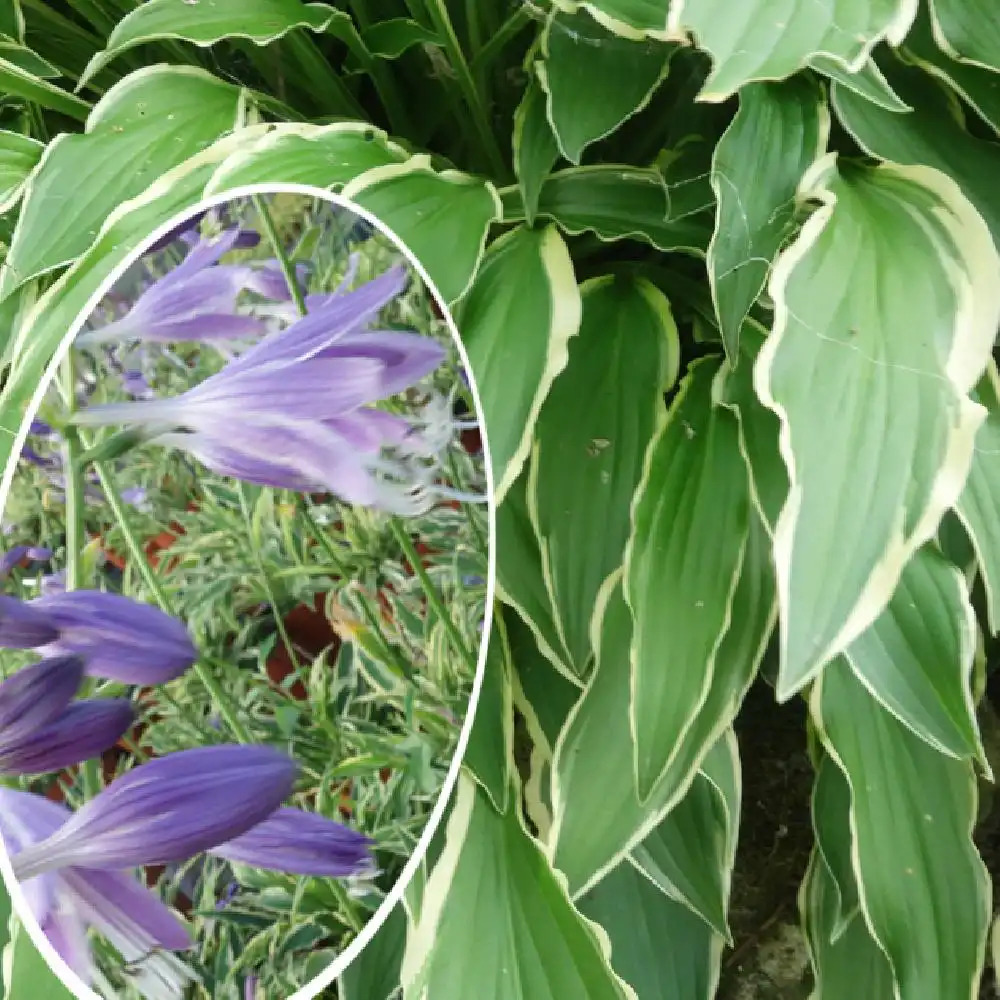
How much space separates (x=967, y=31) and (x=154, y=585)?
1.85ft

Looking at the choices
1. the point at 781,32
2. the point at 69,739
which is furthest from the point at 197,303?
the point at 781,32

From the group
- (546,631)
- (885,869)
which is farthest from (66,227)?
(885,869)

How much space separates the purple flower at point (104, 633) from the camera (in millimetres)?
336

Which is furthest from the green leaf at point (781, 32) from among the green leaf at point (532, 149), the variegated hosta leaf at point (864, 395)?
the green leaf at point (532, 149)

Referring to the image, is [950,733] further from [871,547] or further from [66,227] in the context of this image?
[66,227]

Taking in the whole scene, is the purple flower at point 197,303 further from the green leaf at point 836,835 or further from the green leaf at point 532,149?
the green leaf at point 836,835

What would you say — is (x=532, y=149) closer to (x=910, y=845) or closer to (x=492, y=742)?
(x=492, y=742)

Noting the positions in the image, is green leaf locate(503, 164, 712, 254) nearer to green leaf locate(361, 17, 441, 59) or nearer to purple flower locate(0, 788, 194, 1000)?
green leaf locate(361, 17, 441, 59)

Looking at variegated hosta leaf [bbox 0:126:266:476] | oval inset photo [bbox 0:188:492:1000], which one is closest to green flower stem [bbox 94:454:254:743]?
oval inset photo [bbox 0:188:492:1000]

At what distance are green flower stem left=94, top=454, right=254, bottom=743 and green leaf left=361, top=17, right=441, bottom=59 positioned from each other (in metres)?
0.46

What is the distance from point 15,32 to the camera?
765 millimetres

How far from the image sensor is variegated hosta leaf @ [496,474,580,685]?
0.58m

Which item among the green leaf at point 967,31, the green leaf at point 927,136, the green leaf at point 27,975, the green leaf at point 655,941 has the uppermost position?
the green leaf at point 967,31

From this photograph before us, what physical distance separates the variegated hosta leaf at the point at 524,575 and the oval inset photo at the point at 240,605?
0.52 ft
